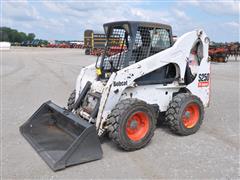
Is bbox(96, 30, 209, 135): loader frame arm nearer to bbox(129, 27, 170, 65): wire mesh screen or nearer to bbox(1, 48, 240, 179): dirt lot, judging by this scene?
Answer: bbox(129, 27, 170, 65): wire mesh screen

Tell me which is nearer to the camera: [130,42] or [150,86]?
[130,42]

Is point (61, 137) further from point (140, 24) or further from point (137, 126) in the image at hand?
point (140, 24)

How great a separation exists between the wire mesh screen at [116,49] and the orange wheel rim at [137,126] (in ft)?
4.15

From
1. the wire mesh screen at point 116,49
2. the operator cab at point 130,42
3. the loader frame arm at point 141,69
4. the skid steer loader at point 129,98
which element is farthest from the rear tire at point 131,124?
the wire mesh screen at point 116,49

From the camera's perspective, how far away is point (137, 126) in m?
4.64

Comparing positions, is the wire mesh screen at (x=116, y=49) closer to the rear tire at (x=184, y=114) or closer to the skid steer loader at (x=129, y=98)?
the skid steer loader at (x=129, y=98)

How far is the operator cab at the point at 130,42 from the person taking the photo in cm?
488

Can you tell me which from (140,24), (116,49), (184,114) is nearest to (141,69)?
(140,24)

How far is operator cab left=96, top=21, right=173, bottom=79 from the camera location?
4.88 metres

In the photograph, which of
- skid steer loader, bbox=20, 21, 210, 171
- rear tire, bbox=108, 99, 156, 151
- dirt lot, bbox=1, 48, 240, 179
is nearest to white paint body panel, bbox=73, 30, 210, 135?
skid steer loader, bbox=20, 21, 210, 171

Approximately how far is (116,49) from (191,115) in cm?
192

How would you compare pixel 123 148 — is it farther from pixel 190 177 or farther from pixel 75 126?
pixel 190 177

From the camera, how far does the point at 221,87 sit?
35.7ft

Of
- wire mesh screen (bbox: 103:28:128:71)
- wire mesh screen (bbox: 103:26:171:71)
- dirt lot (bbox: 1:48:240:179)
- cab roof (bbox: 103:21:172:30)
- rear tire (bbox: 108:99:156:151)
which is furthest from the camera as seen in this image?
wire mesh screen (bbox: 103:28:128:71)
